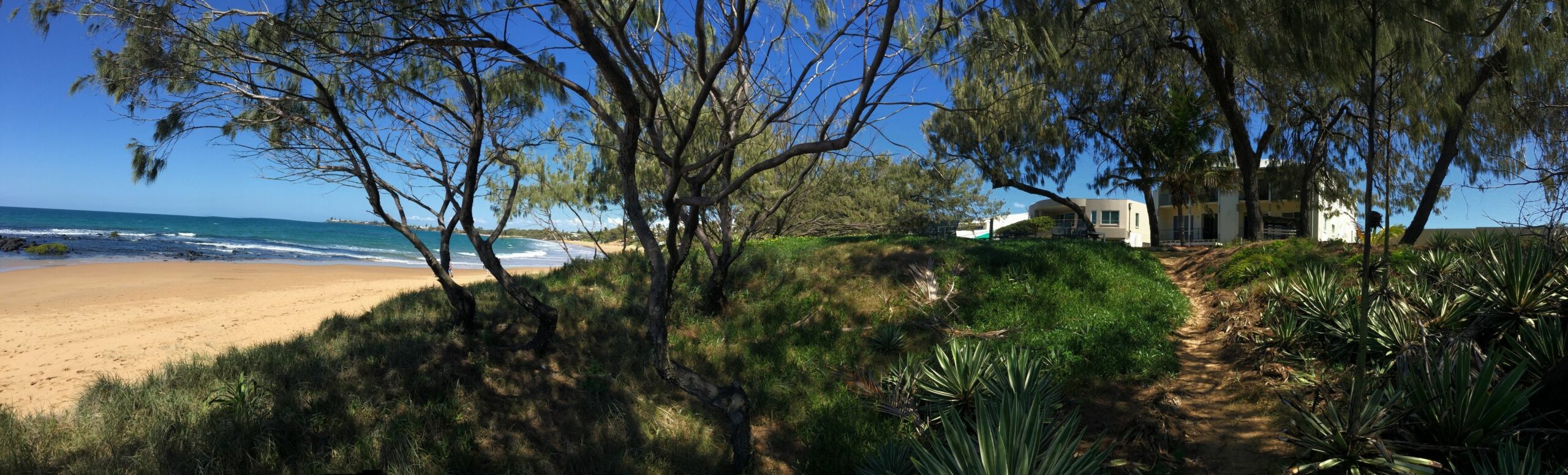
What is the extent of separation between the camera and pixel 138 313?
44.0ft

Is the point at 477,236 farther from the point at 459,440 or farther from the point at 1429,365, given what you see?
the point at 1429,365

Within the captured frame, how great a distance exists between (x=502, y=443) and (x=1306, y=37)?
7.37 metres

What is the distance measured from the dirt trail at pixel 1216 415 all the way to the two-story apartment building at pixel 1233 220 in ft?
69.8

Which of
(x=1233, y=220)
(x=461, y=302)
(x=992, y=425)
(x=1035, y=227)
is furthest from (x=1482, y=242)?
(x=1035, y=227)

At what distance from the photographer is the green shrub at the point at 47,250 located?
1126 inches

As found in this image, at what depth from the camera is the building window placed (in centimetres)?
3994

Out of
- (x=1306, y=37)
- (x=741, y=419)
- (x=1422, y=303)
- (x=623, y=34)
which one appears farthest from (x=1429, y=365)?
(x=623, y=34)

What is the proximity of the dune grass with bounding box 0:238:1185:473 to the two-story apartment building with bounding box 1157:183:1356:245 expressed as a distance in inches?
783

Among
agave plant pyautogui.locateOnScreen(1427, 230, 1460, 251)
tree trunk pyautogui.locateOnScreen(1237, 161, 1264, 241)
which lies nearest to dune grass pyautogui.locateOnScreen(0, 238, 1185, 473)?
agave plant pyautogui.locateOnScreen(1427, 230, 1460, 251)

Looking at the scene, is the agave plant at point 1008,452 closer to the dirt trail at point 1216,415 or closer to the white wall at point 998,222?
the dirt trail at point 1216,415

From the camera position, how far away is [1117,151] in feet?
60.4

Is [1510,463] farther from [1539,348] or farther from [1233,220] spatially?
[1233,220]

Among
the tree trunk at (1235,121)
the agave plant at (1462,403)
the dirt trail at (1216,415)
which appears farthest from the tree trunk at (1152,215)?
the agave plant at (1462,403)

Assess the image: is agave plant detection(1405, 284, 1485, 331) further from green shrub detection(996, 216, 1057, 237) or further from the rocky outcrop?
the rocky outcrop
